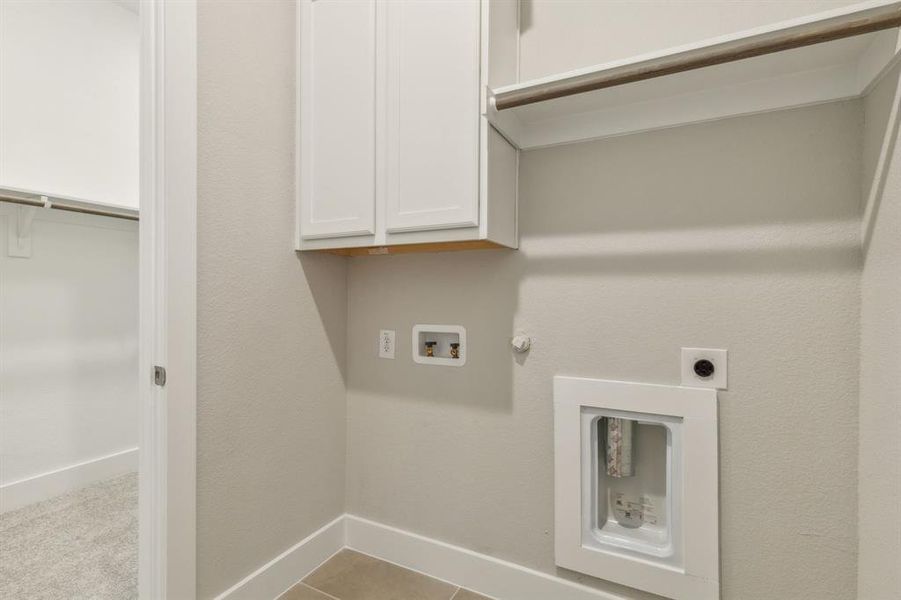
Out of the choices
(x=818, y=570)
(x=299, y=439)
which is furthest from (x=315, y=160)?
(x=818, y=570)

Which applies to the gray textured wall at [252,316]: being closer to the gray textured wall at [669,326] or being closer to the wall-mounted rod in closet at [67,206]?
the gray textured wall at [669,326]

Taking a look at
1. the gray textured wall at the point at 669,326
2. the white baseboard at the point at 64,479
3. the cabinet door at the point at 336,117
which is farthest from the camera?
the white baseboard at the point at 64,479

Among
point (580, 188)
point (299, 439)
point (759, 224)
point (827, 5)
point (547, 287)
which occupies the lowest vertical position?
point (299, 439)

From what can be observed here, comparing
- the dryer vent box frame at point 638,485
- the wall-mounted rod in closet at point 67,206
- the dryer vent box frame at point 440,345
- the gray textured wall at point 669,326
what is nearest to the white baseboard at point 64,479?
the wall-mounted rod in closet at point 67,206

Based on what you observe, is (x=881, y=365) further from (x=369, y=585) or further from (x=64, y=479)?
(x=64, y=479)

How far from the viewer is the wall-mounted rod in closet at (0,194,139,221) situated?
1.73m

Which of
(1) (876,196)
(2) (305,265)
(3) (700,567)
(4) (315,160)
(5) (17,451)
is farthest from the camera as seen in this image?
(5) (17,451)

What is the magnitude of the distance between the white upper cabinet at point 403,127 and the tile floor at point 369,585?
46.8 inches

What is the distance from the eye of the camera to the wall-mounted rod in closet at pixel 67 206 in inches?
68.3

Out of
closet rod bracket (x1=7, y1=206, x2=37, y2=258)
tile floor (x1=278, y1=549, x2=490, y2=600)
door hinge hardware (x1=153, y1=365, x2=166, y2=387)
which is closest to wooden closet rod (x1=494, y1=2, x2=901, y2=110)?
door hinge hardware (x1=153, y1=365, x2=166, y2=387)

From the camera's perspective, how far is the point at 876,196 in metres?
0.96

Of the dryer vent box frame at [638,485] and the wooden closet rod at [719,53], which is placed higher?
the wooden closet rod at [719,53]

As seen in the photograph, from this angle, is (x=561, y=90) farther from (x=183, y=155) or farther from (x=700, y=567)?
(x=700, y=567)

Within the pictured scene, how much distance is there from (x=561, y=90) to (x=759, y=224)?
2.08ft
